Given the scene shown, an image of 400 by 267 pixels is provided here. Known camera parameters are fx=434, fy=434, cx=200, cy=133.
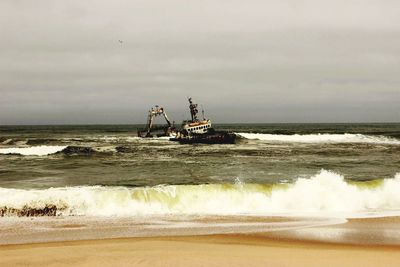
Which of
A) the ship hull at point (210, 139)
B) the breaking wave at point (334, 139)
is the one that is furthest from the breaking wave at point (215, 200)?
the breaking wave at point (334, 139)

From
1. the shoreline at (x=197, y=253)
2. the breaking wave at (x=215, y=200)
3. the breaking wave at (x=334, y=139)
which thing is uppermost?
the shoreline at (x=197, y=253)

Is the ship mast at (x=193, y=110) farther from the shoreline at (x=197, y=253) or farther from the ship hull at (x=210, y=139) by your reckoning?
Answer: the shoreline at (x=197, y=253)

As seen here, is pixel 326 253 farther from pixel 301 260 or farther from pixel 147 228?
pixel 147 228

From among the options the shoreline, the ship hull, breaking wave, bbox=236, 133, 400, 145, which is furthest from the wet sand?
breaking wave, bbox=236, 133, 400, 145

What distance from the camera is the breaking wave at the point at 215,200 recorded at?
42.4 feet

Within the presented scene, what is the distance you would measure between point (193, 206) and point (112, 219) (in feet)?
10.8

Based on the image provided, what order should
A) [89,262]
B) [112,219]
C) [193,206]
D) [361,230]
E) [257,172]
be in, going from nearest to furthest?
[89,262] → [361,230] → [112,219] → [193,206] → [257,172]

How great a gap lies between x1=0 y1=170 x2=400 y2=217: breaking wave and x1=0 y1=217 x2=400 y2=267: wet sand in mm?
3496

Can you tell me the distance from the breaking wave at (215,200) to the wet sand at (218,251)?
11.5 feet

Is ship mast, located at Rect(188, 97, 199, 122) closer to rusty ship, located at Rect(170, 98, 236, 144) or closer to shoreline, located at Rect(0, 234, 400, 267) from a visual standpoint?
rusty ship, located at Rect(170, 98, 236, 144)

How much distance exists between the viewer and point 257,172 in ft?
71.2

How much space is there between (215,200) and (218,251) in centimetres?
655

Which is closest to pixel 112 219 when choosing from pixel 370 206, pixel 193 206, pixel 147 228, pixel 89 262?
pixel 147 228

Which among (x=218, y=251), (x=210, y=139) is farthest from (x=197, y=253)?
(x=210, y=139)
